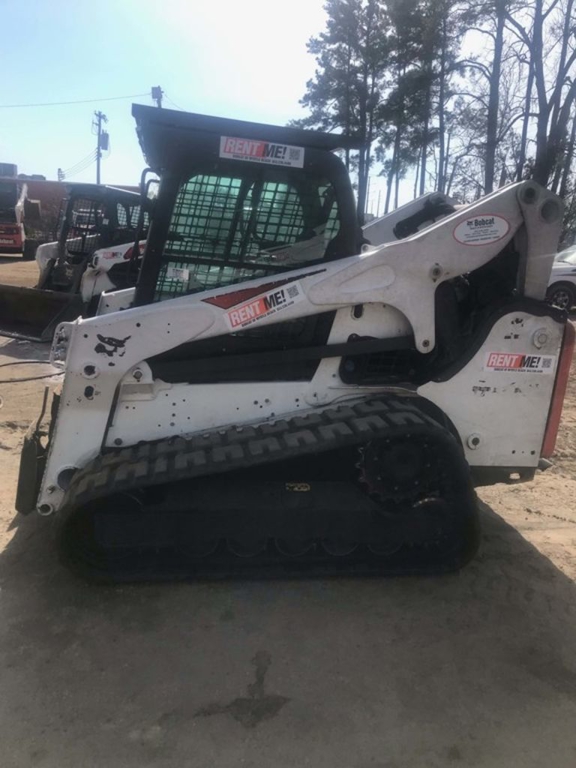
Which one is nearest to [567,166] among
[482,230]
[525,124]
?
[525,124]

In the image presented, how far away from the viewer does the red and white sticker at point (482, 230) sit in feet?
11.4

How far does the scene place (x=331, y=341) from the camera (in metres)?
3.52

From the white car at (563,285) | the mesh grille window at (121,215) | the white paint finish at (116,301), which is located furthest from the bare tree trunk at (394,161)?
the white paint finish at (116,301)

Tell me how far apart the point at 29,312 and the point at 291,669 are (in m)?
4.90

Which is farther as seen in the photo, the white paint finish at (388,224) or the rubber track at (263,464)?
the white paint finish at (388,224)

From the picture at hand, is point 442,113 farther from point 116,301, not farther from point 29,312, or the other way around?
point 116,301

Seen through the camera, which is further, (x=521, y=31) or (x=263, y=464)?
(x=521, y=31)

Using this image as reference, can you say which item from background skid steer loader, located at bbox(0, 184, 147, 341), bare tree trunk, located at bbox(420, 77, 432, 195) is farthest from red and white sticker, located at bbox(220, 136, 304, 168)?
bare tree trunk, located at bbox(420, 77, 432, 195)

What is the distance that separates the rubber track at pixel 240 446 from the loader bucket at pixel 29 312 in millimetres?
3424

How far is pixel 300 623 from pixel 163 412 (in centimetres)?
128

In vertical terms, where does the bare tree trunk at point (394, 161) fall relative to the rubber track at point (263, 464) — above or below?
above

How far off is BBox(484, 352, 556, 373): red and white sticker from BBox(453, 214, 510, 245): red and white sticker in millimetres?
627

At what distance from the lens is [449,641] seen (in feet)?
9.93

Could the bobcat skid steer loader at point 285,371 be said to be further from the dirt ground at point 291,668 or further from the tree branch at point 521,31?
the tree branch at point 521,31
